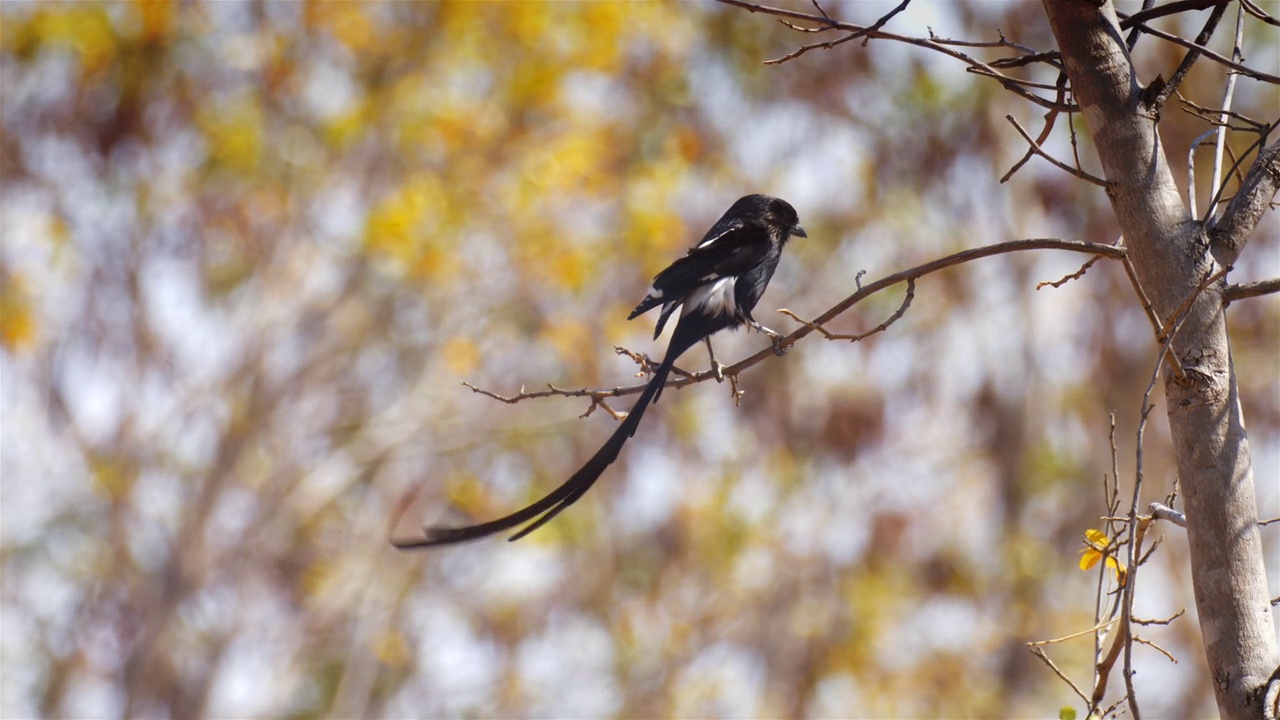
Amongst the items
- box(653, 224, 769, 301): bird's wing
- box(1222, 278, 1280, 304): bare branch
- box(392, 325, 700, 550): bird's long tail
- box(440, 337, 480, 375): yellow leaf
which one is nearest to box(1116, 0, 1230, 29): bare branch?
box(1222, 278, 1280, 304): bare branch

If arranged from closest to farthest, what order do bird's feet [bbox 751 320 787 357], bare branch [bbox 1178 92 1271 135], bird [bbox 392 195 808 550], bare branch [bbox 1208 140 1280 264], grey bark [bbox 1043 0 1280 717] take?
grey bark [bbox 1043 0 1280 717]
bare branch [bbox 1208 140 1280 264]
bare branch [bbox 1178 92 1271 135]
bird's feet [bbox 751 320 787 357]
bird [bbox 392 195 808 550]

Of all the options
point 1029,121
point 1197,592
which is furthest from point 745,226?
point 1029,121

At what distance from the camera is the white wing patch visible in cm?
339

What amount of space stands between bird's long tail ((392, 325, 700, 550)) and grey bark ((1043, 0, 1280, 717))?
929mm

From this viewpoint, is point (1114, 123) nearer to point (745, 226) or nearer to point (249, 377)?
point (745, 226)

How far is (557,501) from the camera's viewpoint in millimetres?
2154

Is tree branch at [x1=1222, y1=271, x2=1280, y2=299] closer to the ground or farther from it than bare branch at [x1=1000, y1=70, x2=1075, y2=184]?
closer to the ground

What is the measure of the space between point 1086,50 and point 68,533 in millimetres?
10646

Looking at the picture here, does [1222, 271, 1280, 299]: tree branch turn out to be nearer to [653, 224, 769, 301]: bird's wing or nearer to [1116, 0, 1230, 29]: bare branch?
[1116, 0, 1230, 29]: bare branch

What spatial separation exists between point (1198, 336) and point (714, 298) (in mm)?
1784

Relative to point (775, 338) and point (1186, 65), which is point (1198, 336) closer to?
point (1186, 65)

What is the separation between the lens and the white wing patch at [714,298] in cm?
339

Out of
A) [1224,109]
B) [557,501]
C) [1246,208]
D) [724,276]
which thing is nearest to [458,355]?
[724,276]

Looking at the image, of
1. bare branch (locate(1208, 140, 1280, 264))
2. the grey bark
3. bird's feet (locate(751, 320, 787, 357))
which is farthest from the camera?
bird's feet (locate(751, 320, 787, 357))
